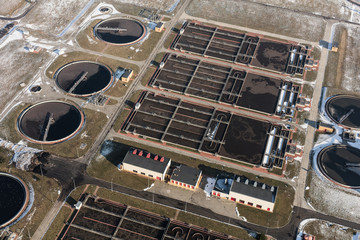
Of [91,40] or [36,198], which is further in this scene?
[91,40]

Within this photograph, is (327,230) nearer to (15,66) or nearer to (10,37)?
(15,66)

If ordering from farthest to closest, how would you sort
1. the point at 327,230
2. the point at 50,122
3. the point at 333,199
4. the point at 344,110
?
1. the point at 344,110
2. the point at 50,122
3. the point at 333,199
4. the point at 327,230

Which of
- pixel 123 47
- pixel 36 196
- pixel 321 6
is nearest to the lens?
pixel 36 196

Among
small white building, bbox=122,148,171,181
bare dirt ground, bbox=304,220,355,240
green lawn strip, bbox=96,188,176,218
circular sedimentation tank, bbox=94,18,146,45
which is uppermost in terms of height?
circular sedimentation tank, bbox=94,18,146,45

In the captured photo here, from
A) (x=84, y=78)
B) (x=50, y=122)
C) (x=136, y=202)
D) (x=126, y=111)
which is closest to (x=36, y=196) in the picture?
(x=136, y=202)

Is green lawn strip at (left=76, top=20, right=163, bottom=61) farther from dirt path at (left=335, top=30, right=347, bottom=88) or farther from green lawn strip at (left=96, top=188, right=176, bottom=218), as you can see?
dirt path at (left=335, top=30, right=347, bottom=88)

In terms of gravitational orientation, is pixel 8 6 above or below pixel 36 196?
above

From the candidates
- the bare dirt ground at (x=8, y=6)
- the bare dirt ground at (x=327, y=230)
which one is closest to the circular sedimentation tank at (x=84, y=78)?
the bare dirt ground at (x=8, y=6)

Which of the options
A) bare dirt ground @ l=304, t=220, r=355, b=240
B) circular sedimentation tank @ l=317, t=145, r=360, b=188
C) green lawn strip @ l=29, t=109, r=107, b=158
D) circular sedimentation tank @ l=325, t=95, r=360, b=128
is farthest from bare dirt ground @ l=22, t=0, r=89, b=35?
bare dirt ground @ l=304, t=220, r=355, b=240
